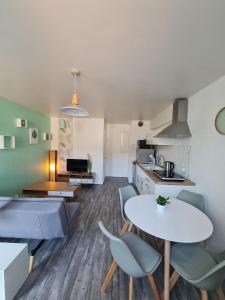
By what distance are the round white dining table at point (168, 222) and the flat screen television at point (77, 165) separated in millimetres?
3291

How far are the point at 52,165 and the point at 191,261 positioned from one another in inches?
179

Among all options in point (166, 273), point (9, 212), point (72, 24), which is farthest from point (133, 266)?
point (72, 24)

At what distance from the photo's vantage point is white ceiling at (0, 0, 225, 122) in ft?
3.15

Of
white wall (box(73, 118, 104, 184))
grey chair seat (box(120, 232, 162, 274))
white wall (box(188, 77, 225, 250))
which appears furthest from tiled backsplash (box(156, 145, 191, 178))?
white wall (box(73, 118, 104, 184))

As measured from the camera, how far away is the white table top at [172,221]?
1.33 m

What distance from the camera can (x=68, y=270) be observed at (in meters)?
1.80

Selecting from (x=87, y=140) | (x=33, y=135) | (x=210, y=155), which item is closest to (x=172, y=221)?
(x=210, y=155)

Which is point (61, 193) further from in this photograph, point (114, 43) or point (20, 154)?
point (114, 43)

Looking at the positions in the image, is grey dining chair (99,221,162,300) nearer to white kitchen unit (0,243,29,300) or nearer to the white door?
white kitchen unit (0,243,29,300)

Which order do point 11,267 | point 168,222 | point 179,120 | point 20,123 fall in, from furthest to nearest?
point 20,123
point 179,120
point 168,222
point 11,267

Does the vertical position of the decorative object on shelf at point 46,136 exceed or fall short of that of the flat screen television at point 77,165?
it exceeds it

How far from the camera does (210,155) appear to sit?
2.09m

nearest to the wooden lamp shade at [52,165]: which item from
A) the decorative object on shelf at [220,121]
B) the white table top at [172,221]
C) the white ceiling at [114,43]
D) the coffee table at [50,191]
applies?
the coffee table at [50,191]

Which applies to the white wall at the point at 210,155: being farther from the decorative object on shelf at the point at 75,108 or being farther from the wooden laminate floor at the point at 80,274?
the decorative object on shelf at the point at 75,108
